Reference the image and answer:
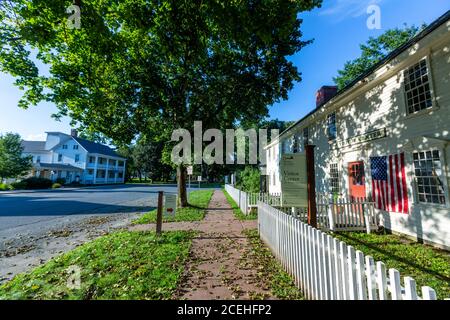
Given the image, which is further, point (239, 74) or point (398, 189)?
point (239, 74)

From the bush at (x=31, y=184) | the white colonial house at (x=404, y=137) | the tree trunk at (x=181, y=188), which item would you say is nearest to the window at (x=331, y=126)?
the white colonial house at (x=404, y=137)

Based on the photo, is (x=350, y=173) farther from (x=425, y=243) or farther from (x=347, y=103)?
(x=425, y=243)

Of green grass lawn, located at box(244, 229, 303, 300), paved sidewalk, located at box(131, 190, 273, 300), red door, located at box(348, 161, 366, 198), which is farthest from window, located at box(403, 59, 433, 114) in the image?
paved sidewalk, located at box(131, 190, 273, 300)

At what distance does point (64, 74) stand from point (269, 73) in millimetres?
10614

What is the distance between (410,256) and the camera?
5742 millimetres

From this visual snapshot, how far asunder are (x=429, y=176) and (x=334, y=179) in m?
5.28

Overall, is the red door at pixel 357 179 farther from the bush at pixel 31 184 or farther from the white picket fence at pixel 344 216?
the bush at pixel 31 184

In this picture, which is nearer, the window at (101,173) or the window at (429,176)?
the window at (429,176)

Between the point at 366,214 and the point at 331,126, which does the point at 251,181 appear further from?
the point at 366,214

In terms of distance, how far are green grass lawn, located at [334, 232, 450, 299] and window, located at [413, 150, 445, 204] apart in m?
1.51

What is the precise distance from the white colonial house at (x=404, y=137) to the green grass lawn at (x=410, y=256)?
0.72 metres

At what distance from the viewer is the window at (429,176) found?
662 cm
